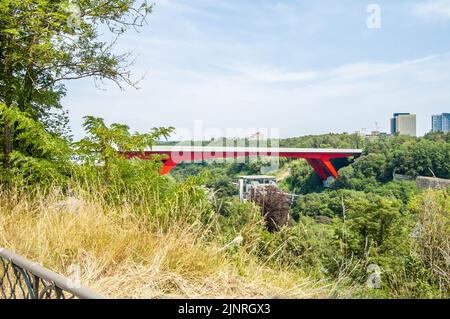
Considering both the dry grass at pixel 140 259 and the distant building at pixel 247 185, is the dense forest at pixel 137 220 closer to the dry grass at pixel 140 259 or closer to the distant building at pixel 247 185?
the dry grass at pixel 140 259

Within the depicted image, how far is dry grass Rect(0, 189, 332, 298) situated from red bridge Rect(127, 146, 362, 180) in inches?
94.8

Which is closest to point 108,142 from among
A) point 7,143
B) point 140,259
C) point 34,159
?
point 34,159

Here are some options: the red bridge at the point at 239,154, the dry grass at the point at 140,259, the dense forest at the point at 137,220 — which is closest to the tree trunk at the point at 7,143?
the dense forest at the point at 137,220

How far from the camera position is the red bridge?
8.51 meters

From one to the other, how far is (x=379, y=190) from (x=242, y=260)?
14118 millimetres

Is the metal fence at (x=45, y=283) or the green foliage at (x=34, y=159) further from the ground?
the green foliage at (x=34, y=159)

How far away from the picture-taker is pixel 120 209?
9.91 ft

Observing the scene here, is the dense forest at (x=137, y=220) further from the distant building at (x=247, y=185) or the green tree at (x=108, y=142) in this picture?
the distant building at (x=247, y=185)

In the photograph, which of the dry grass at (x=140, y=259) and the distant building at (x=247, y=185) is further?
the distant building at (x=247, y=185)

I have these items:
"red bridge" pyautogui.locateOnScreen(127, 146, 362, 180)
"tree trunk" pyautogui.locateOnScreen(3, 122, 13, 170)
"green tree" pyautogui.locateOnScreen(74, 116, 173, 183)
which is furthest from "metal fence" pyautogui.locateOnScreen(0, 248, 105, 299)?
"tree trunk" pyautogui.locateOnScreen(3, 122, 13, 170)

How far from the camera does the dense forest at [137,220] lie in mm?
2201

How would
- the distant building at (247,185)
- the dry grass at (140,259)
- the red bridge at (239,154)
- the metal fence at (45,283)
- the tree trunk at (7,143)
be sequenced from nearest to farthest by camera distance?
the metal fence at (45,283), the dry grass at (140,259), the tree trunk at (7,143), the distant building at (247,185), the red bridge at (239,154)

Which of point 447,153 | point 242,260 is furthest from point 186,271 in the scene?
point 447,153

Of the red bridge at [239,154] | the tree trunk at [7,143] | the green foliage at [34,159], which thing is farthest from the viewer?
the red bridge at [239,154]
